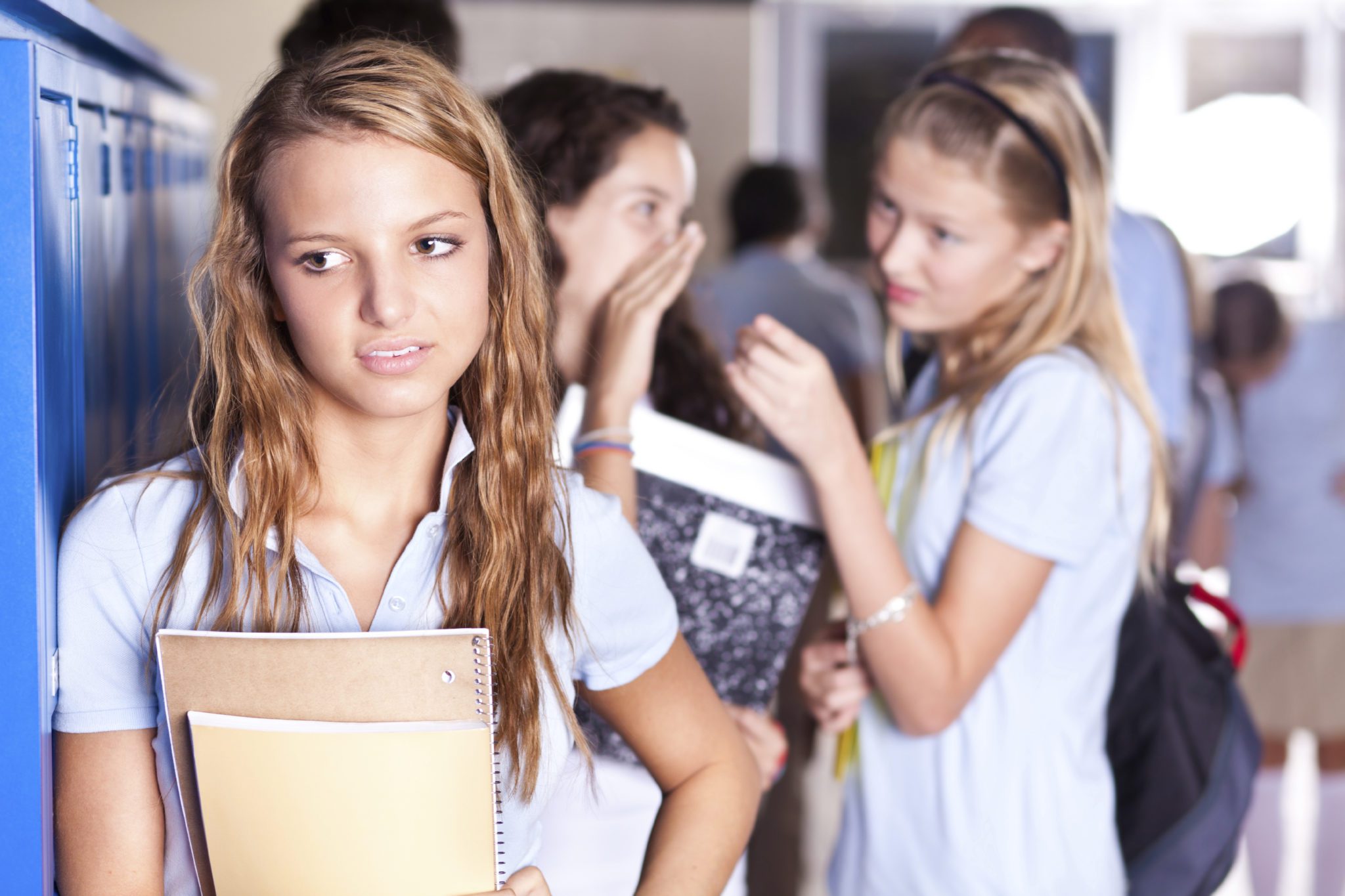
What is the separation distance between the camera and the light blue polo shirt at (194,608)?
91 cm

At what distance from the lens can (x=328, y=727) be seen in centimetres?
85

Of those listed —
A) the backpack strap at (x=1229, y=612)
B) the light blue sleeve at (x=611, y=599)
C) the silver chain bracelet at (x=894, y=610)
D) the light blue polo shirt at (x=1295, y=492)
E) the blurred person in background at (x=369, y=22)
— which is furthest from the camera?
the light blue polo shirt at (x=1295, y=492)

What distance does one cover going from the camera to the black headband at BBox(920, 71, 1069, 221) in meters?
1.43

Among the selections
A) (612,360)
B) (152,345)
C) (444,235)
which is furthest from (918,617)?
(152,345)

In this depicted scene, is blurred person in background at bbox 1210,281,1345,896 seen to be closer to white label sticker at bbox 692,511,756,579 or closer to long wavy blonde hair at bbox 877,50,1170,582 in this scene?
long wavy blonde hair at bbox 877,50,1170,582

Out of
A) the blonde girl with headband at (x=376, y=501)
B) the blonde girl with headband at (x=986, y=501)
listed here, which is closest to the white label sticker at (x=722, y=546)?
the blonde girl with headband at (x=986, y=501)

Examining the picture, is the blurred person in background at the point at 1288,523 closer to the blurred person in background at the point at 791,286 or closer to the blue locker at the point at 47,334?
the blurred person in background at the point at 791,286

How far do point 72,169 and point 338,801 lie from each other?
0.52m

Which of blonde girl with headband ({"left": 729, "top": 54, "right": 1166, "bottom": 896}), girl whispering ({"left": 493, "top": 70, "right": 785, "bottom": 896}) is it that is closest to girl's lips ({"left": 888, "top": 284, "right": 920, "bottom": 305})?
blonde girl with headband ({"left": 729, "top": 54, "right": 1166, "bottom": 896})

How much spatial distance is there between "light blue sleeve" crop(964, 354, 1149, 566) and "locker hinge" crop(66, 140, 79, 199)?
3.02 feet

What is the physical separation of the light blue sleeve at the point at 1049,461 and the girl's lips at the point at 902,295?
0.17 meters

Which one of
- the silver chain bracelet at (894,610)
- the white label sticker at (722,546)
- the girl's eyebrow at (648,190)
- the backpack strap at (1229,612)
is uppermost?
the girl's eyebrow at (648,190)

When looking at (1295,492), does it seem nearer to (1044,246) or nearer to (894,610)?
(1044,246)

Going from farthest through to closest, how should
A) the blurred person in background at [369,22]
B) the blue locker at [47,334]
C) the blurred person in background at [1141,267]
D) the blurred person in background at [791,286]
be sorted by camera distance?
the blurred person in background at [791,286]
the blurred person in background at [1141,267]
the blurred person in background at [369,22]
the blue locker at [47,334]
